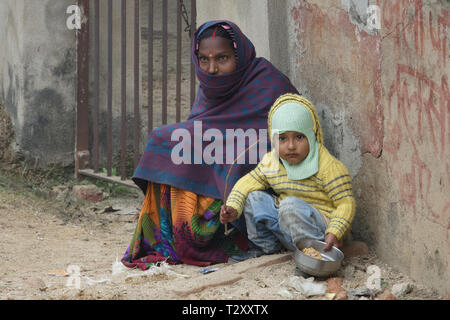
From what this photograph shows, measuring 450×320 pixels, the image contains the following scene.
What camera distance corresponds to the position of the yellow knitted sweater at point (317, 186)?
2771 millimetres

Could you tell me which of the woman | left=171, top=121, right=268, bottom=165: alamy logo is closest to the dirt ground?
the woman

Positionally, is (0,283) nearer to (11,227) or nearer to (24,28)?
(11,227)

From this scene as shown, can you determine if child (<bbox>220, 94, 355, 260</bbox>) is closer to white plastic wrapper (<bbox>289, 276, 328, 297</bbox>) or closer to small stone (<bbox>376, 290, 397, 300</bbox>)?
white plastic wrapper (<bbox>289, 276, 328, 297</bbox>)

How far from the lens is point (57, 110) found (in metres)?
5.71

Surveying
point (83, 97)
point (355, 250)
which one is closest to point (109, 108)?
point (83, 97)

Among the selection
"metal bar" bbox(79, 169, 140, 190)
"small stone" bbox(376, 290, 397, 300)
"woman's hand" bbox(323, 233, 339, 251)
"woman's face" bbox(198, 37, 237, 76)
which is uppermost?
"woman's face" bbox(198, 37, 237, 76)

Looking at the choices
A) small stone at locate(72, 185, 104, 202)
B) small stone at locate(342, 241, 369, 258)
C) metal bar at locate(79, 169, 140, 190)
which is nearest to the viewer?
small stone at locate(342, 241, 369, 258)

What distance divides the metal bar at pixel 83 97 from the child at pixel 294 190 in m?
2.97

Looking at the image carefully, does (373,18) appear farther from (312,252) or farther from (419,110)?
(312,252)

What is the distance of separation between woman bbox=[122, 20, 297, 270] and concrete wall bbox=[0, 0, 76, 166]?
2.55 meters

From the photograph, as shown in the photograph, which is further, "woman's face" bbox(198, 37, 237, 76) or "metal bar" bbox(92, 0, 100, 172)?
"metal bar" bbox(92, 0, 100, 172)

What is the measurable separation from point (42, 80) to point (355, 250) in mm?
3697

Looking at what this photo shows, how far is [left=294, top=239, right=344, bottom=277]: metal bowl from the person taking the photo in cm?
262

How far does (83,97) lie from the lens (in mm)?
5715
